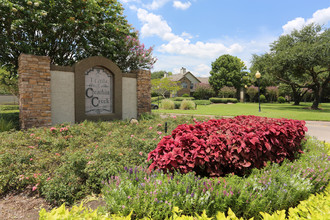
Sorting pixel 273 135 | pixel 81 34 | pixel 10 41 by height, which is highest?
pixel 81 34

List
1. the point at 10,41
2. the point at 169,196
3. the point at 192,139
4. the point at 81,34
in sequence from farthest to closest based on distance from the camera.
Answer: the point at 81,34 → the point at 10,41 → the point at 192,139 → the point at 169,196

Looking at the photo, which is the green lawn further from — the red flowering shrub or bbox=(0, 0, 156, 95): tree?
the red flowering shrub

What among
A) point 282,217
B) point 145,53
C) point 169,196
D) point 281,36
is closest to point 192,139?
point 169,196

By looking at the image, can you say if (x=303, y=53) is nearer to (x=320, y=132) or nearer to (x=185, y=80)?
(x=320, y=132)

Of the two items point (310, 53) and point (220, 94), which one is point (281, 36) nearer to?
point (310, 53)

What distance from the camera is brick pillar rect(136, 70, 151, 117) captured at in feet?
34.2

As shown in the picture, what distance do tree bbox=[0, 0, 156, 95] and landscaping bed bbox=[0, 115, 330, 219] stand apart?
660 cm

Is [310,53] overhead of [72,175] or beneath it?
overhead

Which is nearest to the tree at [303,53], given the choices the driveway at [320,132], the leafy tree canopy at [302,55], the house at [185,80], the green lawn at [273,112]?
the leafy tree canopy at [302,55]

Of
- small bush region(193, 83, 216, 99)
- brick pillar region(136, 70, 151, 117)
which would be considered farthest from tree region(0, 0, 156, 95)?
small bush region(193, 83, 216, 99)

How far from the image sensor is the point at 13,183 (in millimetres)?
3332

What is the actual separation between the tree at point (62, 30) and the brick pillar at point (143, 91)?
2336mm

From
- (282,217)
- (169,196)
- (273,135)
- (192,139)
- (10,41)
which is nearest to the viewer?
(282,217)

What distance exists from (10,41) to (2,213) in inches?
370
